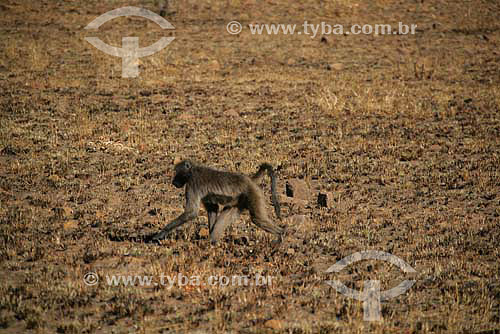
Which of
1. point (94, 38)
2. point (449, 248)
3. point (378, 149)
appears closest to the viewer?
point (449, 248)

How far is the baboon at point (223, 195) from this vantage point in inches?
263

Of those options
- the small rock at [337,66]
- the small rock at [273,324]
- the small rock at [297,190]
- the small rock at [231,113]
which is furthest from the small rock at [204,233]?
the small rock at [337,66]

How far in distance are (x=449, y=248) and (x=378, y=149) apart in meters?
4.62

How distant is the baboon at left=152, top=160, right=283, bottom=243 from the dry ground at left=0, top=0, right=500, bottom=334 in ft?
1.30

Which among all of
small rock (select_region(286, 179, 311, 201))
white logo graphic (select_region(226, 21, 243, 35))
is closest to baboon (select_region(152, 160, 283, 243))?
small rock (select_region(286, 179, 311, 201))

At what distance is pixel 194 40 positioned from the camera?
24.6 m

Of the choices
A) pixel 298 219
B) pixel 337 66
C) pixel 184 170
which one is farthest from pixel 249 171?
pixel 337 66

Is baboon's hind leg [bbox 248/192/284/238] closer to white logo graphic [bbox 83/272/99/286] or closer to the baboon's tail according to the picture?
the baboon's tail

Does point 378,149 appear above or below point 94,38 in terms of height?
below

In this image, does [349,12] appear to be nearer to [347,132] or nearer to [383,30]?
[383,30]

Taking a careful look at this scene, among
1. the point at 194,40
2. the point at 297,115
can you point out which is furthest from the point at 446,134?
Result: the point at 194,40

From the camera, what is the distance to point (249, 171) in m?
10.1

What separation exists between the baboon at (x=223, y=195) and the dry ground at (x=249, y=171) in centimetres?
40

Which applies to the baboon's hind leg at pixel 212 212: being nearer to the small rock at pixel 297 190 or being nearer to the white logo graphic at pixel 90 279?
the white logo graphic at pixel 90 279
